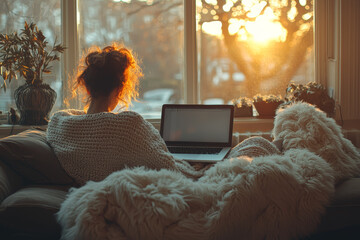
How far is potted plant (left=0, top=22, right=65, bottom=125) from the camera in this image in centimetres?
259

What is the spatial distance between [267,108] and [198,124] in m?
0.90

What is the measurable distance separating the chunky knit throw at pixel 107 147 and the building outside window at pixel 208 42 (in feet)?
4.87

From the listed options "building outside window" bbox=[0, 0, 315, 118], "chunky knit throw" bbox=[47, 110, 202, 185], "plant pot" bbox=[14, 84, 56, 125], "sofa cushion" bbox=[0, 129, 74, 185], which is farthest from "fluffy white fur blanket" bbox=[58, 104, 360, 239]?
"building outside window" bbox=[0, 0, 315, 118]

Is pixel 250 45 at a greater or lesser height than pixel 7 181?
greater

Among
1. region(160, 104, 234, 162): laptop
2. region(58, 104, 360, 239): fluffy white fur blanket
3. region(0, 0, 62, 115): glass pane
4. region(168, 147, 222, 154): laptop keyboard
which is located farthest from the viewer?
region(0, 0, 62, 115): glass pane

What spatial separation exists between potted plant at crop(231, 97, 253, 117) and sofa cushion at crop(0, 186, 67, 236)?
1991mm

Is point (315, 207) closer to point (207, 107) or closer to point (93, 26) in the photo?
point (207, 107)

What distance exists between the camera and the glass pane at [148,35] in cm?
301

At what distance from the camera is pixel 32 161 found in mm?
1535

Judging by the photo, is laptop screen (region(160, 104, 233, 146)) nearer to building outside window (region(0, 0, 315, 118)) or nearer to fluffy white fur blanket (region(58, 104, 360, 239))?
building outside window (region(0, 0, 315, 118))

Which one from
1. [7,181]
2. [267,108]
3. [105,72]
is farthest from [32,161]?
[267,108]

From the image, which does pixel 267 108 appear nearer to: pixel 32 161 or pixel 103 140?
pixel 103 140

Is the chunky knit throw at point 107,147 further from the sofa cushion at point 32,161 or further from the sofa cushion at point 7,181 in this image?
the sofa cushion at point 7,181

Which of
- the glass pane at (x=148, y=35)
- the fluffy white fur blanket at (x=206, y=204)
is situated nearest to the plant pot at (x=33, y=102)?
the glass pane at (x=148, y=35)
